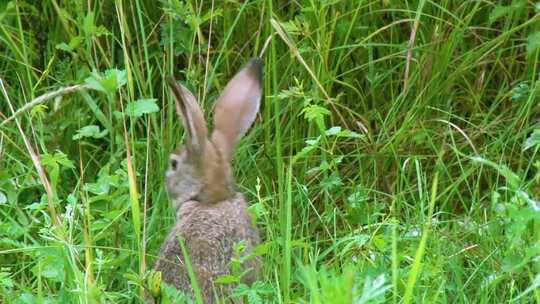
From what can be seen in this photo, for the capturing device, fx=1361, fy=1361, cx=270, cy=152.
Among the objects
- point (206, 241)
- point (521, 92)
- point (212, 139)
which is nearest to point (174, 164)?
point (212, 139)

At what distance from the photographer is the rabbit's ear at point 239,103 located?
483cm

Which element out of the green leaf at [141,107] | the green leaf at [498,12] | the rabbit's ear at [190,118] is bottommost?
the rabbit's ear at [190,118]

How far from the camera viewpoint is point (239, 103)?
16.1 feet

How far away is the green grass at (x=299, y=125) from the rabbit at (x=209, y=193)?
0.10m

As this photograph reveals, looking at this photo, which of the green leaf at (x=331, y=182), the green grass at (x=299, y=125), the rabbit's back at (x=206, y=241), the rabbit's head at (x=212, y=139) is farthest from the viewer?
the green leaf at (x=331, y=182)

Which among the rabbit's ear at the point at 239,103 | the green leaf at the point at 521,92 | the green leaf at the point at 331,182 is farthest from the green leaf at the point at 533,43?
the rabbit's ear at the point at 239,103

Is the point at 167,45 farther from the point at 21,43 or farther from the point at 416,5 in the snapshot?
the point at 416,5

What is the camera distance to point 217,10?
16.7ft

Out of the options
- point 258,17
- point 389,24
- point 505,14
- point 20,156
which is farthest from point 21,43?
point 505,14

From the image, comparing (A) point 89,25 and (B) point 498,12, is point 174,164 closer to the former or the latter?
(A) point 89,25

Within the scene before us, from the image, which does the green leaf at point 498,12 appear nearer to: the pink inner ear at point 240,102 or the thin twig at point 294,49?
the thin twig at point 294,49

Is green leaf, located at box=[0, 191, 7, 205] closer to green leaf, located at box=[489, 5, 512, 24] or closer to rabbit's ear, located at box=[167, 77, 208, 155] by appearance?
rabbit's ear, located at box=[167, 77, 208, 155]

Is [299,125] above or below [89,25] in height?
below

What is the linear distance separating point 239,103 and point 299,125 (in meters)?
0.39
